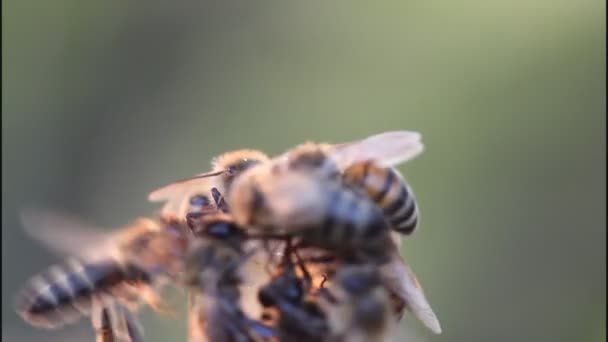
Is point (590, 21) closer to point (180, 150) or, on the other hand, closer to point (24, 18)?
point (180, 150)

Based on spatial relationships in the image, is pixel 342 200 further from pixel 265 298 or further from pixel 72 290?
pixel 72 290

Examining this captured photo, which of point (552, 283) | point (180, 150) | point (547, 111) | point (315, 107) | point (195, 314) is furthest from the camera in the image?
point (180, 150)

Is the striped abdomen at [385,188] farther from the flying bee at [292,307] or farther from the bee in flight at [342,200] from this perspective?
the flying bee at [292,307]

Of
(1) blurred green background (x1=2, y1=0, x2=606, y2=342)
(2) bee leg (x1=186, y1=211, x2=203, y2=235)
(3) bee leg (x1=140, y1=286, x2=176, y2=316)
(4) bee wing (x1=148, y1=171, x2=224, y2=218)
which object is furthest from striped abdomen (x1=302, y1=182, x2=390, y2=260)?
(1) blurred green background (x1=2, y1=0, x2=606, y2=342)

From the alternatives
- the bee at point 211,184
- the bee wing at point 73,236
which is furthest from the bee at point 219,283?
the bee wing at point 73,236

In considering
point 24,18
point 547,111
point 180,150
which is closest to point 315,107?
point 180,150

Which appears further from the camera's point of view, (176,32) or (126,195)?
(176,32)
